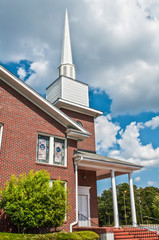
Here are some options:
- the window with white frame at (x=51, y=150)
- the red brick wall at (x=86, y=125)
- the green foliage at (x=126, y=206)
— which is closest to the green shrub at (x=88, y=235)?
the window with white frame at (x=51, y=150)

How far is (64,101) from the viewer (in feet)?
59.2

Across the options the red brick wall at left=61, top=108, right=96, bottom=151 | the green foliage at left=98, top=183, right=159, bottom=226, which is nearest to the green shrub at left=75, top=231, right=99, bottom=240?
the red brick wall at left=61, top=108, right=96, bottom=151

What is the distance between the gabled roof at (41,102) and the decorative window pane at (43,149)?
1474mm

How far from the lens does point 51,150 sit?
43.2ft

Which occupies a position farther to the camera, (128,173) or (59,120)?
(128,173)

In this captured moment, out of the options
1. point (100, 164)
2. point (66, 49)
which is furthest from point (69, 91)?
point (100, 164)

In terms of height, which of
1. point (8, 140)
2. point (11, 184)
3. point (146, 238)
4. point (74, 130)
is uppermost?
point (74, 130)

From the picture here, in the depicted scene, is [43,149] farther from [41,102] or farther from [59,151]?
[41,102]

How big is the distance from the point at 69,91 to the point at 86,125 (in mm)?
3260

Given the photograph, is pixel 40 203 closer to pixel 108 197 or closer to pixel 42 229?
pixel 42 229

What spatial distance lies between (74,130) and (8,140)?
3.96 meters

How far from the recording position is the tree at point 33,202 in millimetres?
9711

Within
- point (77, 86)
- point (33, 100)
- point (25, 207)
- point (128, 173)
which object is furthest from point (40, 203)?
point (77, 86)

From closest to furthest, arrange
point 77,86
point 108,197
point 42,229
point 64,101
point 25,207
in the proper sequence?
1. point 25,207
2. point 42,229
3. point 64,101
4. point 77,86
5. point 108,197
